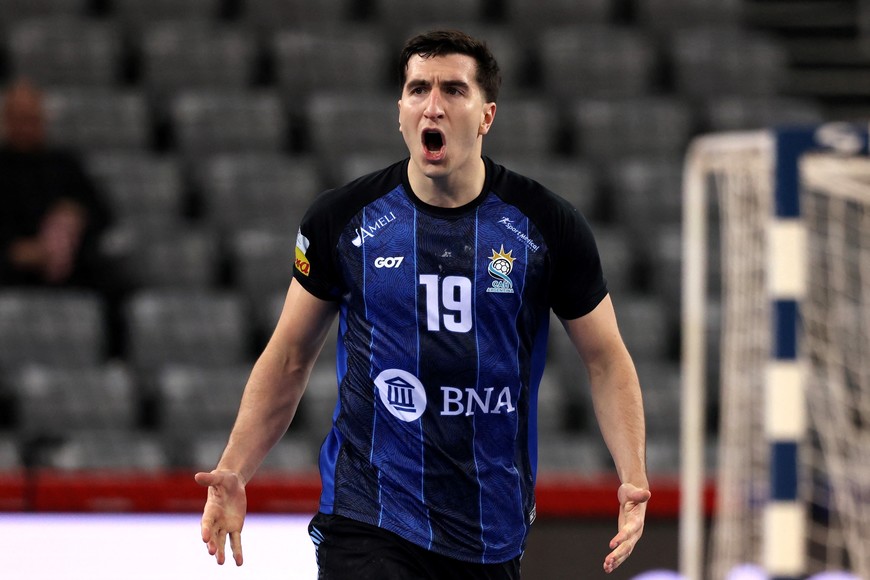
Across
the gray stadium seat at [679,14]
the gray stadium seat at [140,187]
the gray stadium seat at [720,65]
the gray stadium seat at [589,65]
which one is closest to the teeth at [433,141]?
the gray stadium seat at [140,187]

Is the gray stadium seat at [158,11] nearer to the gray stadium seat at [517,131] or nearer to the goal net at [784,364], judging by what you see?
the gray stadium seat at [517,131]

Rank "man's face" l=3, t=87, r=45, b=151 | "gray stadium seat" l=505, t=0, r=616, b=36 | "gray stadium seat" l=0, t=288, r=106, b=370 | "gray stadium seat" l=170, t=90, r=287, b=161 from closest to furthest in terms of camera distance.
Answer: "gray stadium seat" l=0, t=288, r=106, b=370, "man's face" l=3, t=87, r=45, b=151, "gray stadium seat" l=170, t=90, r=287, b=161, "gray stadium seat" l=505, t=0, r=616, b=36

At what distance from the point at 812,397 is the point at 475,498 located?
428 centimetres

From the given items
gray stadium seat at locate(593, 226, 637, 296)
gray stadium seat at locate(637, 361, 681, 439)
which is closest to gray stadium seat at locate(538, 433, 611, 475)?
gray stadium seat at locate(637, 361, 681, 439)

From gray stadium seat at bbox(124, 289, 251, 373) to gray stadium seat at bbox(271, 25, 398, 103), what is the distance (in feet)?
7.01

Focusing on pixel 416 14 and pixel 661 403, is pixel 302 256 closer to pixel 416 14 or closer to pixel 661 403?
pixel 661 403

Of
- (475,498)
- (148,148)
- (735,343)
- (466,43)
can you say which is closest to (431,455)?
(475,498)

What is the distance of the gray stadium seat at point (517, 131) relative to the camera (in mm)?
9211

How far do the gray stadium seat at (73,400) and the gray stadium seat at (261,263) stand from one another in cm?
110

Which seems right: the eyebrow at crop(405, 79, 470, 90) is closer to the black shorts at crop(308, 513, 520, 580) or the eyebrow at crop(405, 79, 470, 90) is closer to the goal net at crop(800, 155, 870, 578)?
the black shorts at crop(308, 513, 520, 580)

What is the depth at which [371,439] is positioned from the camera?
343cm

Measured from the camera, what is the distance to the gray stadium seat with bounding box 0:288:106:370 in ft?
25.3

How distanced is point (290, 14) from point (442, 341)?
7.00 meters

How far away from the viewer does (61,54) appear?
907 centimetres
